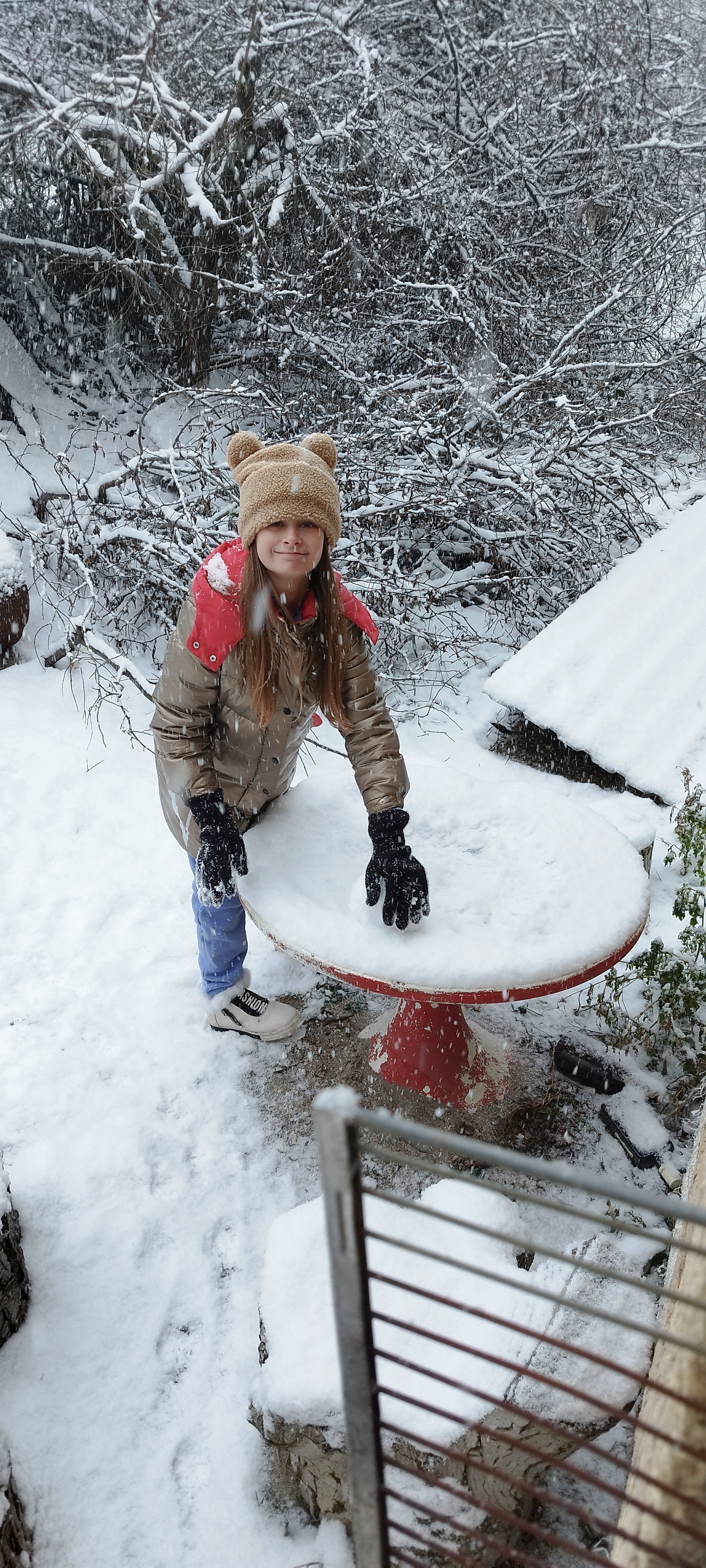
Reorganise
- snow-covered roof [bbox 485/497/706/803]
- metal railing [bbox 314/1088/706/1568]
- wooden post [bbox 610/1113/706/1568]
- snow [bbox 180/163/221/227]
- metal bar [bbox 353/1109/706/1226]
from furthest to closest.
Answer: snow [bbox 180/163/221/227] → snow-covered roof [bbox 485/497/706/803] → wooden post [bbox 610/1113/706/1568] → metal railing [bbox 314/1088/706/1568] → metal bar [bbox 353/1109/706/1226]

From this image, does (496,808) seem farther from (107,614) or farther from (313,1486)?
(107,614)

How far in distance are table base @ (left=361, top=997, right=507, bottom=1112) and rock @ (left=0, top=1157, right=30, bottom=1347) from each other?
112 centimetres

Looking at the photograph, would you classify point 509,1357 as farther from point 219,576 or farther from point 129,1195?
point 219,576

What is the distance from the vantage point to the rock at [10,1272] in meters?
2.06

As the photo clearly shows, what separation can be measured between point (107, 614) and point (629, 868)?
3.58 m

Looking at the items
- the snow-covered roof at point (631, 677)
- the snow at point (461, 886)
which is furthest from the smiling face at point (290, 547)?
the snow-covered roof at point (631, 677)

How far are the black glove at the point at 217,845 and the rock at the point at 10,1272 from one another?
2.76 feet

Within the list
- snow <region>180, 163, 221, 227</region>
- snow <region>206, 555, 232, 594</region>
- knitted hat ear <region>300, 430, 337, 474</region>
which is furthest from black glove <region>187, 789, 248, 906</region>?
snow <region>180, 163, 221, 227</region>

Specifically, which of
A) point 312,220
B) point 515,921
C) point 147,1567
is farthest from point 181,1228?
point 312,220

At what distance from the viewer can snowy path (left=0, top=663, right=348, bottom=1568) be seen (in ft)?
6.29

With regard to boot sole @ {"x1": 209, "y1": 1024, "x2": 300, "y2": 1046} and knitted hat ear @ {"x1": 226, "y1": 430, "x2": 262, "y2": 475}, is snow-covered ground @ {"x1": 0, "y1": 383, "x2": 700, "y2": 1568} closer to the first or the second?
boot sole @ {"x1": 209, "y1": 1024, "x2": 300, "y2": 1046}

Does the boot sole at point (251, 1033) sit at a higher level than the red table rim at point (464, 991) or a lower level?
lower

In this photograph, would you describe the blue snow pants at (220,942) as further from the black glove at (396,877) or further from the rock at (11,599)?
the rock at (11,599)

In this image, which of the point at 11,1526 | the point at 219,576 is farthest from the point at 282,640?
the point at 11,1526
